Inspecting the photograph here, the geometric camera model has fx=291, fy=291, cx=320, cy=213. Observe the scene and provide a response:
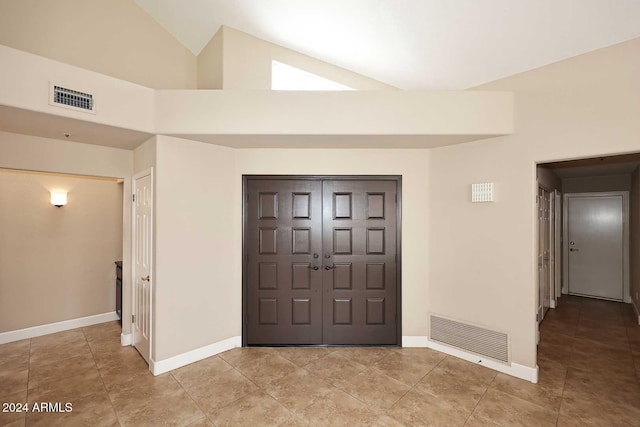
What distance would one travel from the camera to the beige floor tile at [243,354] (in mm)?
3293

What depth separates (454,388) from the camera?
279cm

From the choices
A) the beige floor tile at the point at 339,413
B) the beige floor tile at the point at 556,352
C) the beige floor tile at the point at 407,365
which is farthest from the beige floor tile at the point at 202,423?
the beige floor tile at the point at 556,352

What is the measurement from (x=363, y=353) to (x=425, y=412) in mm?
1095

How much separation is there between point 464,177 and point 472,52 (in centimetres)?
129

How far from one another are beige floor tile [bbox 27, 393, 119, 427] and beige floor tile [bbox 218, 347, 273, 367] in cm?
112

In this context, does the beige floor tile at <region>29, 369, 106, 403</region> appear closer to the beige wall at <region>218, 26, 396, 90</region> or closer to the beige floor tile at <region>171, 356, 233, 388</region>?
the beige floor tile at <region>171, 356, 233, 388</region>

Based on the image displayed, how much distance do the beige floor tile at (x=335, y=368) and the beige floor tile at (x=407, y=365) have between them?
25 cm

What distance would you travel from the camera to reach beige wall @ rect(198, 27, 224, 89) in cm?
357

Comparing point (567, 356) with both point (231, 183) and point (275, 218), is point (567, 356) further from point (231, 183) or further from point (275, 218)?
point (231, 183)

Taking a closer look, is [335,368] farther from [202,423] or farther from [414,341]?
[202,423]

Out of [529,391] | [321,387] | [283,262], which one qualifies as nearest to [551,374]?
[529,391]

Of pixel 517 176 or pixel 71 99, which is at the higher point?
pixel 71 99

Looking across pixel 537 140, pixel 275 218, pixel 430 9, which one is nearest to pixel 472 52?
pixel 430 9

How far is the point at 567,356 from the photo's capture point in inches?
134
